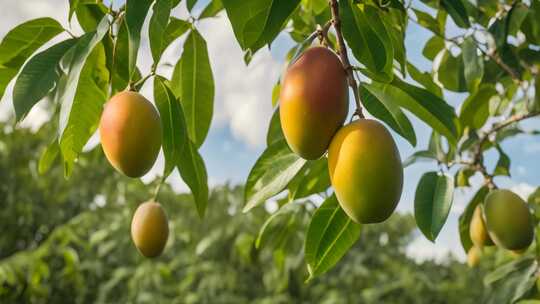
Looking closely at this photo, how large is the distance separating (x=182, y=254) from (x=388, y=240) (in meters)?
2.57

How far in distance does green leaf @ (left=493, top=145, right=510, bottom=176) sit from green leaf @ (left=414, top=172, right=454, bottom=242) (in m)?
0.51

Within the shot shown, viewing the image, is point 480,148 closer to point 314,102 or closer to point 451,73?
point 451,73

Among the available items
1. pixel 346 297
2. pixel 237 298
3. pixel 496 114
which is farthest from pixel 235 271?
pixel 496 114

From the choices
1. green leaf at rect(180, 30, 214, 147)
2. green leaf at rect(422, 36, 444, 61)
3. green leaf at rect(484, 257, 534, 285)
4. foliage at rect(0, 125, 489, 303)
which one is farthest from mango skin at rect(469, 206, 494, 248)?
foliage at rect(0, 125, 489, 303)

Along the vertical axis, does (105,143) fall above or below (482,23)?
above

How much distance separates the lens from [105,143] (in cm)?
68

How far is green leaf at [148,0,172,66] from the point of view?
619 millimetres

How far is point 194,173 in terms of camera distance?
0.85 meters

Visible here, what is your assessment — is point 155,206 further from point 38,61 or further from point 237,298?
point 237,298

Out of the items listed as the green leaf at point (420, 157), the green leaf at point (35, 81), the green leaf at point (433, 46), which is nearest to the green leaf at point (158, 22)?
the green leaf at point (35, 81)

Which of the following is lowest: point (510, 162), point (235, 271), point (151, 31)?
point (235, 271)

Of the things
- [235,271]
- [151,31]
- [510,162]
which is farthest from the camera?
[235,271]

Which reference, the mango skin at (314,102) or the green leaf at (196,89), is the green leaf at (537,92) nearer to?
the green leaf at (196,89)

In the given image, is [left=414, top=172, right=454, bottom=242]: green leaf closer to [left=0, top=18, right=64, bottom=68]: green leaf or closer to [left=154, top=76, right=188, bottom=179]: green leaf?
[left=154, top=76, right=188, bottom=179]: green leaf
